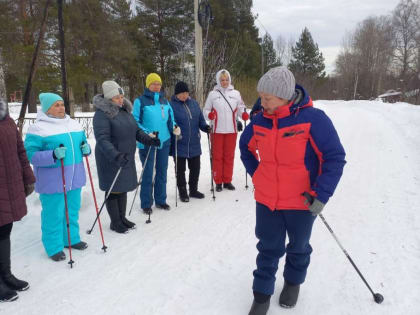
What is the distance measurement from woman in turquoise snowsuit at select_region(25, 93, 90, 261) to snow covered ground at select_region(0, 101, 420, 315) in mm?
331

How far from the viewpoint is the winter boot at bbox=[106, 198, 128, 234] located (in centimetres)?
368

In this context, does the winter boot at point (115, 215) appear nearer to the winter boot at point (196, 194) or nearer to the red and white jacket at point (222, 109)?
the winter boot at point (196, 194)

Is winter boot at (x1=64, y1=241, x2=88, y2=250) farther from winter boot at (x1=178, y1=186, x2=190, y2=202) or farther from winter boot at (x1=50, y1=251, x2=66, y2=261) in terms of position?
winter boot at (x1=178, y1=186, x2=190, y2=202)

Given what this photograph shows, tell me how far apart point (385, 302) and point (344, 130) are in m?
8.76

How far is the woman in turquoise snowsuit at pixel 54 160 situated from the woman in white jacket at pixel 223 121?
234 cm

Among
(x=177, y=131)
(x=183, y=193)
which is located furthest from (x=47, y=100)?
(x=183, y=193)

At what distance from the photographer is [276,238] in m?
2.27

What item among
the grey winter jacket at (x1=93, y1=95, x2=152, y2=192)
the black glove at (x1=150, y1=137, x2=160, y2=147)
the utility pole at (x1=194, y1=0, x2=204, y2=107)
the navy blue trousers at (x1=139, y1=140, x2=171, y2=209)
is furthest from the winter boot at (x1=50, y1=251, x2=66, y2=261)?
the utility pole at (x1=194, y1=0, x2=204, y2=107)

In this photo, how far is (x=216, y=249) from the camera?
3328 millimetres

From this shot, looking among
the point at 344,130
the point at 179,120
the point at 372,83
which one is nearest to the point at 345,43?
the point at 372,83

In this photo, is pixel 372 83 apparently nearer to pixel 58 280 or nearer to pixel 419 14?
pixel 419 14

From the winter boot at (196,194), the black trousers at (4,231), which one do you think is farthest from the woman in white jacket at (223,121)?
the black trousers at (4,231)

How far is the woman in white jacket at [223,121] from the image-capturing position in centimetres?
505

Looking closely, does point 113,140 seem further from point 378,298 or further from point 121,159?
point 378,298
